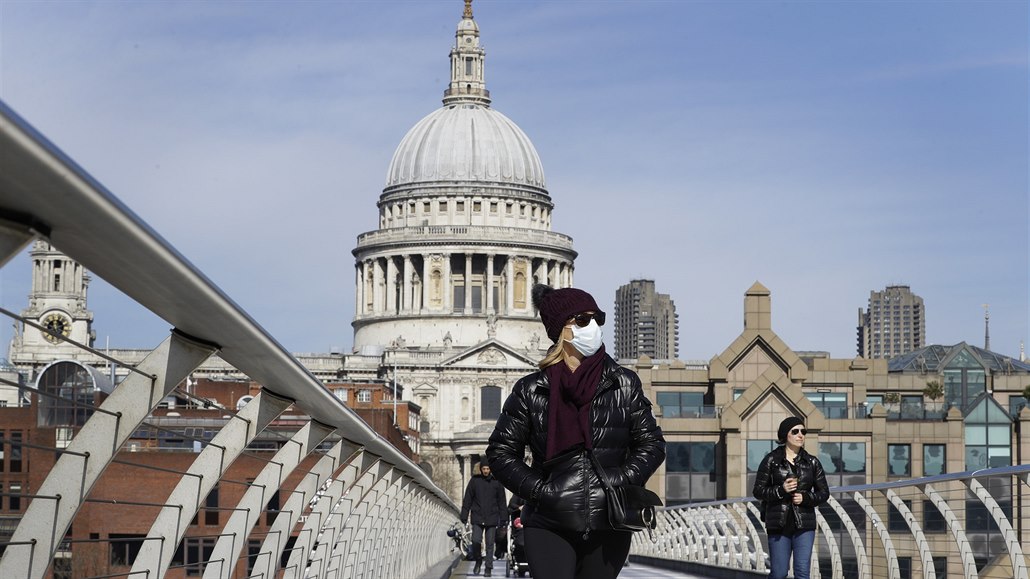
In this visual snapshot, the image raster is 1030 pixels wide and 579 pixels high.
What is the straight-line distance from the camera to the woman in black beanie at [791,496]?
12.6 meters

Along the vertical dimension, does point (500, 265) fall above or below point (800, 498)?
above

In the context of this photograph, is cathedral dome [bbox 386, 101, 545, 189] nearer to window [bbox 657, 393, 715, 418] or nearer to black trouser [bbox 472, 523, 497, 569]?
window [bbox 657, 393, 715, 418]

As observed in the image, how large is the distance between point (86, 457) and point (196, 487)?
1390 millimetres

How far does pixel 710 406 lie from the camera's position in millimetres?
61906

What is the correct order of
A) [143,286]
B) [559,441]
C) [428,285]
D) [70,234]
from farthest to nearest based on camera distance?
[428,285] → [559,441] → [143,286] → [70,234]

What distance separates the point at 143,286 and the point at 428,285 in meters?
162

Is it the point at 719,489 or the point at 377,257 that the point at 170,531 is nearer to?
the point at 719,489

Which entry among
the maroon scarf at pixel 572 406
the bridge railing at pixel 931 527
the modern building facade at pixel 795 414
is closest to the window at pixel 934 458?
the modern building facade at pixel 795 414

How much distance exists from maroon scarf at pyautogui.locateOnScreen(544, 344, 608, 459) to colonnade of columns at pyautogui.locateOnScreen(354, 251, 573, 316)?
158 meters

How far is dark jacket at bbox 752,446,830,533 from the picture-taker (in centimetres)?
1263

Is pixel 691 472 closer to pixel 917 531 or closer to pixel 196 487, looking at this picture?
pixel 917 531

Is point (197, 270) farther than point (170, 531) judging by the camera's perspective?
No

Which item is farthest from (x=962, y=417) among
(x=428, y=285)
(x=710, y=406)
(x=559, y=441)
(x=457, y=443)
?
(x=428, y=285)

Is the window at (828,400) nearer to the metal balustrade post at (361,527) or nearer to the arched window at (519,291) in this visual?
the metal balustrade post at (361,527)
